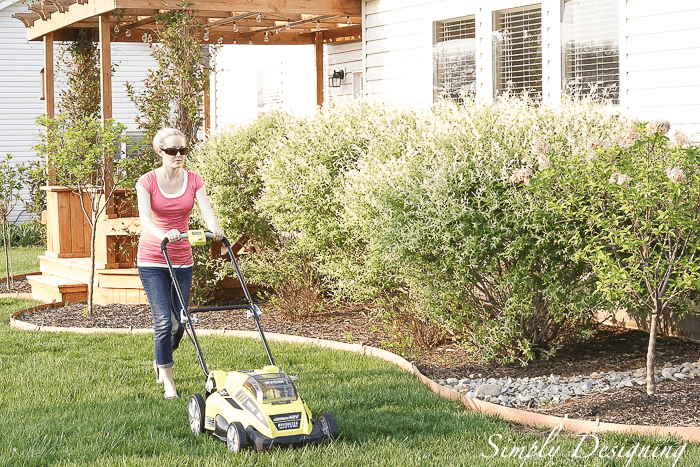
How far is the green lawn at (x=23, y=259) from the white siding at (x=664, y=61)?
31.7ft

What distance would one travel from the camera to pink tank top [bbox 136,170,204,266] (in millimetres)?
5340

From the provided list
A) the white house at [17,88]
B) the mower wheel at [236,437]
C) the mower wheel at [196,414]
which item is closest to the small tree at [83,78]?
the white house at [17,88]

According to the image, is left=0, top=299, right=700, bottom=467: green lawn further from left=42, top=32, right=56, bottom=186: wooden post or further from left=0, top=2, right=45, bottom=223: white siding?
left=0, top=2, right=45, bottom=223: white siding

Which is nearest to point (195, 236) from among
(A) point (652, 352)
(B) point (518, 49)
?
(A) point (652, 352)

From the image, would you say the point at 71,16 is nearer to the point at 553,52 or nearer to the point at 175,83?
the point at 175,83

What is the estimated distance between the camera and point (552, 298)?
19.7 ft

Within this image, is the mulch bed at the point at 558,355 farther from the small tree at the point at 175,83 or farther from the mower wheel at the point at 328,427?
the small tree at the point at 175,83

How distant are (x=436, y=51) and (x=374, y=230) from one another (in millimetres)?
4562

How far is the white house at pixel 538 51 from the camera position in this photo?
7.68 m

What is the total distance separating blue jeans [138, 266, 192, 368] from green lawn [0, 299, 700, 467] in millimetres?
326

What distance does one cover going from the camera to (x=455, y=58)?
1010 centimetres

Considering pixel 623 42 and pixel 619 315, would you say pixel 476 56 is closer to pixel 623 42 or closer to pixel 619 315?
pixel 623 42

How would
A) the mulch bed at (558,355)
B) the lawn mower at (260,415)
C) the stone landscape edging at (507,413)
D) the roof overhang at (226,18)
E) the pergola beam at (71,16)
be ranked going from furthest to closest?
the roof overhang at (226,18), the pergola beam at (71,16), the mulch bed at (558,355), the stone landscape edging at (507,413), the lawn mower at (260,415)

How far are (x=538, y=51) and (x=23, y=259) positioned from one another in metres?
10.2
